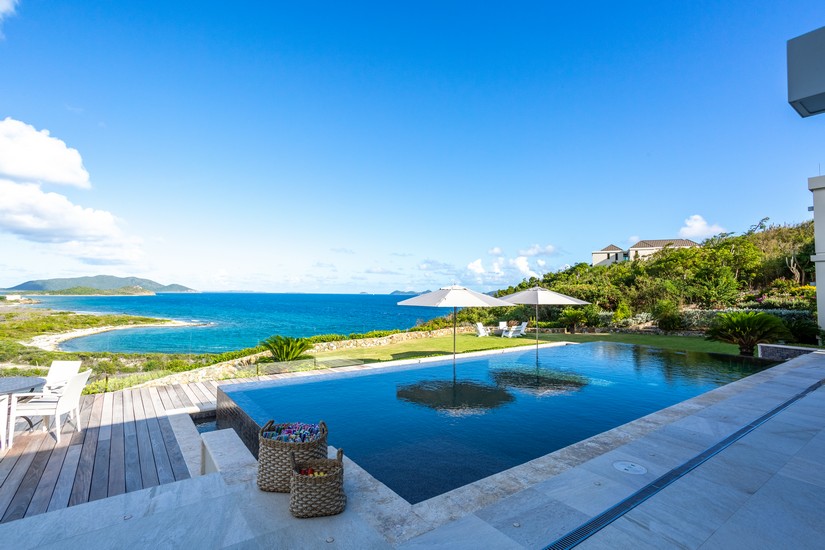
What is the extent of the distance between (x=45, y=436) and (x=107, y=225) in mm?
27999

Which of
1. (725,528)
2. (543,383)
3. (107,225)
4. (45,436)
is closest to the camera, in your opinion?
(725,528)

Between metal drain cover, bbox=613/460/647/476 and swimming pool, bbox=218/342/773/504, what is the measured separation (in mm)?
972

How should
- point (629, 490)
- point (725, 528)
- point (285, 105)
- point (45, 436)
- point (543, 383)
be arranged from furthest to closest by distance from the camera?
point (285, 105), point (543, 383), point (45, 436), point (629, 490), point (725, 528)

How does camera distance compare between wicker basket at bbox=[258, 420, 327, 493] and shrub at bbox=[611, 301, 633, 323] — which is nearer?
wicker basket at bbox=[258, 420, 327, 493]

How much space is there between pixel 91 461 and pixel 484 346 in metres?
10.8

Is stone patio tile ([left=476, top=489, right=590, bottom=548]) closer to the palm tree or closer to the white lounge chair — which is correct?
the palm tree

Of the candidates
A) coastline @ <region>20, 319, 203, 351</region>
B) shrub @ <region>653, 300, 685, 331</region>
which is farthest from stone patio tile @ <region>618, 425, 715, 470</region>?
coastline @ <region>20, 319, 203, 351</region>

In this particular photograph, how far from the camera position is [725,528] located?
241 centimetres

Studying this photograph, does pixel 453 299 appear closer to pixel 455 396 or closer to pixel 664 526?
pixel 455 396

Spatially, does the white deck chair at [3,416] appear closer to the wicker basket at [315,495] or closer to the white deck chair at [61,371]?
the white deck chair at [61,371]

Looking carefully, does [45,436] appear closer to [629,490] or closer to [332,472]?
[332,472]

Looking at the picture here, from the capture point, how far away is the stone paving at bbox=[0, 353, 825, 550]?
2230 millimetres

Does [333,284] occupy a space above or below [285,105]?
below

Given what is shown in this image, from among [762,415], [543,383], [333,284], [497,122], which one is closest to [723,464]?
[762,415]
